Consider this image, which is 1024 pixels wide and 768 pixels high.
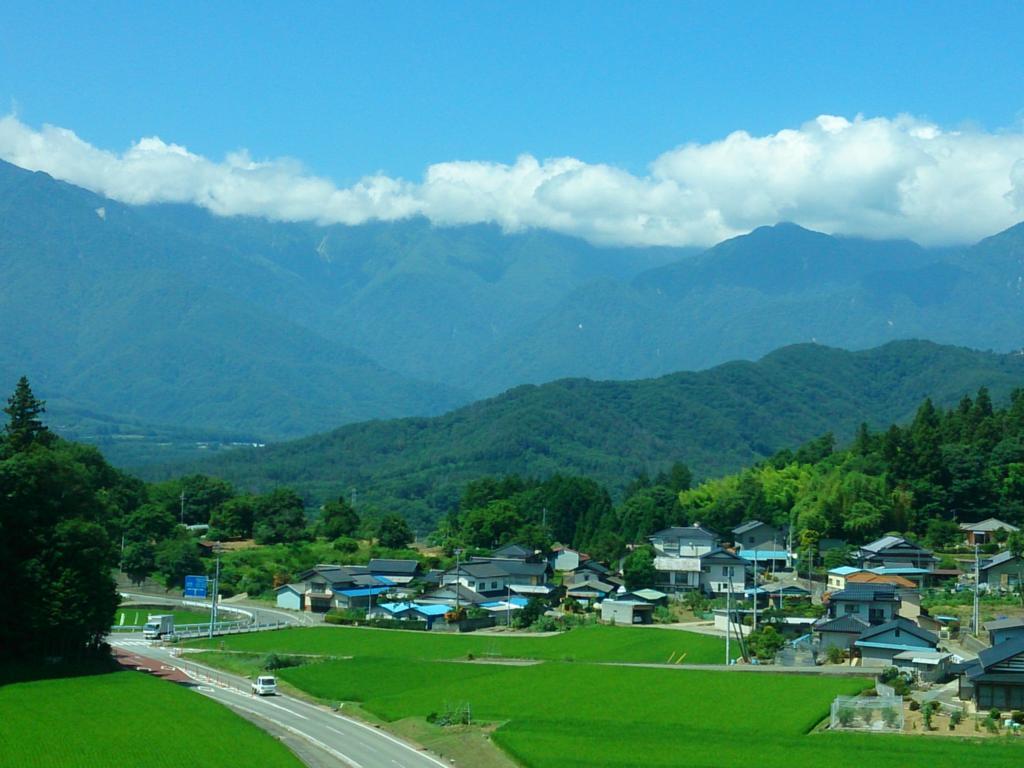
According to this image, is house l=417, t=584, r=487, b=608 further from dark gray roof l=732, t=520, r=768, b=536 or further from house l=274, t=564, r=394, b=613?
dark gray roof l=732, t=520, r=768, b=536

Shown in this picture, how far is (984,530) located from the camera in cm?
5769

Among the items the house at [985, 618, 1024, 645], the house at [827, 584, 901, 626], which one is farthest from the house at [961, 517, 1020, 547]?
the house at [985, 618, 1024, 645]

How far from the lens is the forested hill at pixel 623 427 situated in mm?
126081

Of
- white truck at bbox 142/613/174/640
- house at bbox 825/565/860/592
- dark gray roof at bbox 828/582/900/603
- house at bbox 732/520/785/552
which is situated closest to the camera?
dark gray roof at bbox 828/582/900/603

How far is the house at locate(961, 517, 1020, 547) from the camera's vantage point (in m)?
57.5

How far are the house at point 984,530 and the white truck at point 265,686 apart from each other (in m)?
36.7

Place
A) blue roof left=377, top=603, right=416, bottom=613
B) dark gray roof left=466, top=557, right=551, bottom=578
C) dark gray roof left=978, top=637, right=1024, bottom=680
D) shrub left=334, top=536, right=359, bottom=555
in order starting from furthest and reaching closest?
shrub left=334, top=536, right=359, bottom=555, dark gray roof left=466, top=557, right=551, bottom=578, blue roof left=377, top=603, right=416, bottom=613, dark gray roof left=978, top=637, right=1024, bottom=680

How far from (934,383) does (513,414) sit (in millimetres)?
59837

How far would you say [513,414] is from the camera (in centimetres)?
14125

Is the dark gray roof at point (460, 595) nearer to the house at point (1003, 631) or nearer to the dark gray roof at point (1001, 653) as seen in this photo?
the house at point (1003, 631)

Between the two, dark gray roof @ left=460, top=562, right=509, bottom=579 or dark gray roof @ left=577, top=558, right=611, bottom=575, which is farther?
dark gray roof @ left=577, top=558, right=611, bottom=575

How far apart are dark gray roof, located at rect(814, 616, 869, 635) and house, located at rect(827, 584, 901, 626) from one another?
8.43ft

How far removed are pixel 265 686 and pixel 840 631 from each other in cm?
1774

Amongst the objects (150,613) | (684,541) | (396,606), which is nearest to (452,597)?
(396,606)
